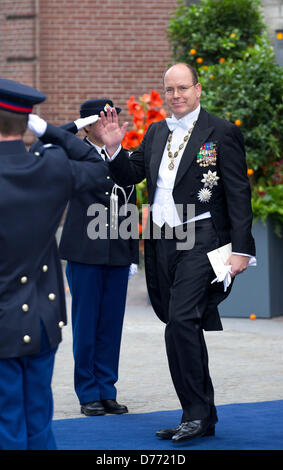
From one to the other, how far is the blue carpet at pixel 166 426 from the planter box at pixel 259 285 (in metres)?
3.59

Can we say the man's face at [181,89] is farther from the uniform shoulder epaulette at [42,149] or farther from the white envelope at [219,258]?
the uniform shoulder epaulette at [42,149]

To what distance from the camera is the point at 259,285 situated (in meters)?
9.33

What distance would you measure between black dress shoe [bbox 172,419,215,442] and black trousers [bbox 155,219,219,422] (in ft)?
0.10

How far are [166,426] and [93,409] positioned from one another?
57 centimetres

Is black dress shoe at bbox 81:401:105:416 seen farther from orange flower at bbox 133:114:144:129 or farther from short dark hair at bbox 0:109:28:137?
orange flower at bbox 133:114:144:129

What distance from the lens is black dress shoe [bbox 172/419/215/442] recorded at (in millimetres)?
4764

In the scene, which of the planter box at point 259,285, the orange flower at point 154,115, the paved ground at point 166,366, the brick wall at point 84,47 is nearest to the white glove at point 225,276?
the paved ground at point 166,366

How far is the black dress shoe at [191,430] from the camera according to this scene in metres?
4.76

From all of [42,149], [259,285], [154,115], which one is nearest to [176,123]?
[42,149]

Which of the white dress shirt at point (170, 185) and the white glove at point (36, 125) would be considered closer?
the white glove at point (36, 125)
